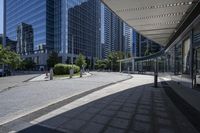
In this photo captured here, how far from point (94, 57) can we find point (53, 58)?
44088mm

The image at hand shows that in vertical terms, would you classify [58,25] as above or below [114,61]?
above

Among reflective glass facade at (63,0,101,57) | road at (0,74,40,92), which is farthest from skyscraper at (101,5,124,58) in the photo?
road at (0,74,40,92)

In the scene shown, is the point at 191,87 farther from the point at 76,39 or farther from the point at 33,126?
the point at 76,39

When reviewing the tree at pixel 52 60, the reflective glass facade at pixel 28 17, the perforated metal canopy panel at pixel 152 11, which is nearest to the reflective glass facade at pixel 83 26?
the reflective glass facade at pixel 28 17

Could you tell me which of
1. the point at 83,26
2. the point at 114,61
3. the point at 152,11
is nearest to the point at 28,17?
the point at 83,26

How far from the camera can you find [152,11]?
11.7 m

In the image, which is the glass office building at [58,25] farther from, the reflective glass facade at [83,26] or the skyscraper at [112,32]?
the skyscraper at [112,32]

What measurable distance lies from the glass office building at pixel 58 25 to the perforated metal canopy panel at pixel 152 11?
83.6m

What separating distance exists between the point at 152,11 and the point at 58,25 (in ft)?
301

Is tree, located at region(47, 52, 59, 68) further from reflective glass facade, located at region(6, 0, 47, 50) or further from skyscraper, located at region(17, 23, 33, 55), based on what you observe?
skyscraper, located at region(17, 23, 33, 55)

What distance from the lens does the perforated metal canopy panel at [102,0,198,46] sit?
394 inches

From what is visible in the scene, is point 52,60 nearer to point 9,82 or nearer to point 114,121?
point 9,82

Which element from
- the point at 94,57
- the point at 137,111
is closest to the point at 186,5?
the point at 137,111

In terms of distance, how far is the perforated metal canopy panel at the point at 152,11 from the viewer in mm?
10000
